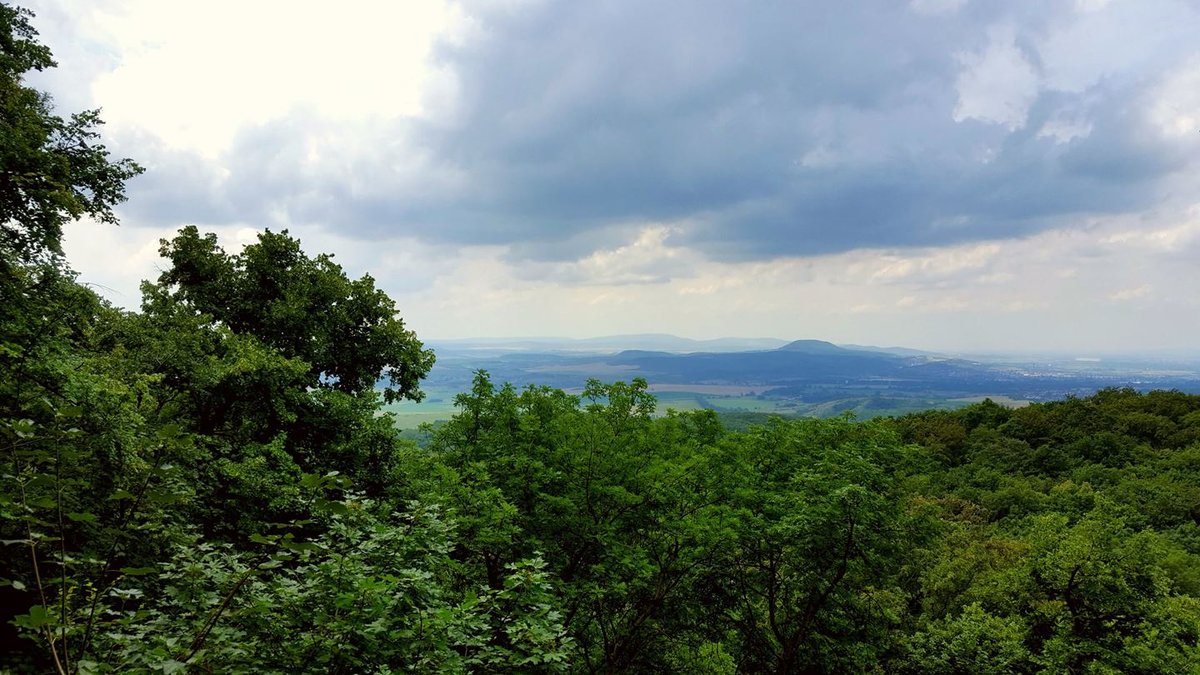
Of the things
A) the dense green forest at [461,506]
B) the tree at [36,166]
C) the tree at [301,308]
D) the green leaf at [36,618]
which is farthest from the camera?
the tree at [301,308]

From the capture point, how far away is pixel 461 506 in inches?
429

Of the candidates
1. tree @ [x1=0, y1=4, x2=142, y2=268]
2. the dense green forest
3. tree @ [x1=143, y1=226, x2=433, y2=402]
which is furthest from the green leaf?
tree @ [x1=143, y1=226, x2=433, y2=402]

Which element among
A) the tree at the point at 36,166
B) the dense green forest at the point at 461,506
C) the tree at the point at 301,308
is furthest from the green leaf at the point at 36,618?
the tree at the point at 301,308

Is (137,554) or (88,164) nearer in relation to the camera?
(137,554)

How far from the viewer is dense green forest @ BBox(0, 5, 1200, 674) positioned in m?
6.39

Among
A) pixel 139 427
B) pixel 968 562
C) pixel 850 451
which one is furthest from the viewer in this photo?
pixel 968 562

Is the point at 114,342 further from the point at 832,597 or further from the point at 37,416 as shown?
the point at 832,597

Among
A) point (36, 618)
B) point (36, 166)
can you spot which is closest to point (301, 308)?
point (36, 166)

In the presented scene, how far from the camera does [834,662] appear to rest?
1792cm

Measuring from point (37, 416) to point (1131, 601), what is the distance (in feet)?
98.9

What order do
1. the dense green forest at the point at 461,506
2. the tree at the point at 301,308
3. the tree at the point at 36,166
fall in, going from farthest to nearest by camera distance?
the tree at the point at 301,308
the tree at the point at 36,166
the dense green forest at the point at 461,506

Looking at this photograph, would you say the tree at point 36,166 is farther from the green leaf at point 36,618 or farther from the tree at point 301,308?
the green leaf at point 36,618

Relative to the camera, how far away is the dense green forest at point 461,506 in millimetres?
6387

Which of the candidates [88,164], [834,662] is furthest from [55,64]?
[834,662]
